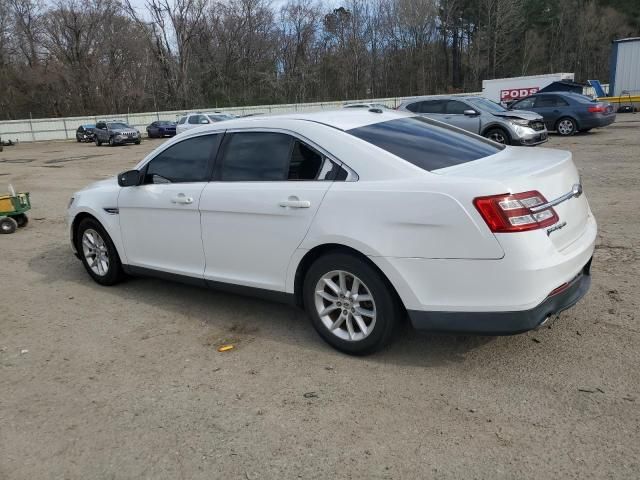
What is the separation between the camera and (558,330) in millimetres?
4000

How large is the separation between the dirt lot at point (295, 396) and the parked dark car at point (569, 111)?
15.7 m

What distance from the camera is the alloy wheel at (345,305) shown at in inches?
145

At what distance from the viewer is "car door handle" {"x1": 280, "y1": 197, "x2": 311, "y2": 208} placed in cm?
379

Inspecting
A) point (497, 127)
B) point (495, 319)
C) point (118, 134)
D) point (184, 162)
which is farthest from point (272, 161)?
point (118, 134)

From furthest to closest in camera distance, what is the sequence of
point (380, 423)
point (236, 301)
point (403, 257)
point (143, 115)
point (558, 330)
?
point (143, 115) < point (236, 301) < point (558, 330) < point (403, 257) < point (380, 423)

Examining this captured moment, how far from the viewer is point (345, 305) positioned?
3756 millimetres

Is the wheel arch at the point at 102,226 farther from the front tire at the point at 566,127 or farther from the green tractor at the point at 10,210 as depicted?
the front tire at the point at 566,127

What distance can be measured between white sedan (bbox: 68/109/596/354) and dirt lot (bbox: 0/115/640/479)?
15.0 inches

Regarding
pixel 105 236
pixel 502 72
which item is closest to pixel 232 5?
pixel 502 72

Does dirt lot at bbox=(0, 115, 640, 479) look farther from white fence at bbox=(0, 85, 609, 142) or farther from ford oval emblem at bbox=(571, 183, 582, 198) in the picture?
white fence at bbox=(0, 85, 609, 142)

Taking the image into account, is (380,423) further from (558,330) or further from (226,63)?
(226,63)

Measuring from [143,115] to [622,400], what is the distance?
49.9 meters

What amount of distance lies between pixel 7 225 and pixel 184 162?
5.47m

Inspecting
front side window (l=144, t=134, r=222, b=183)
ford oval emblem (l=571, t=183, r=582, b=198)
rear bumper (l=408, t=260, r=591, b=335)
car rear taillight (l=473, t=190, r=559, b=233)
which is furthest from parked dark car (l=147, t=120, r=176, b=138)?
car rear taillight (l=473, t=190, r=559, b=233)
